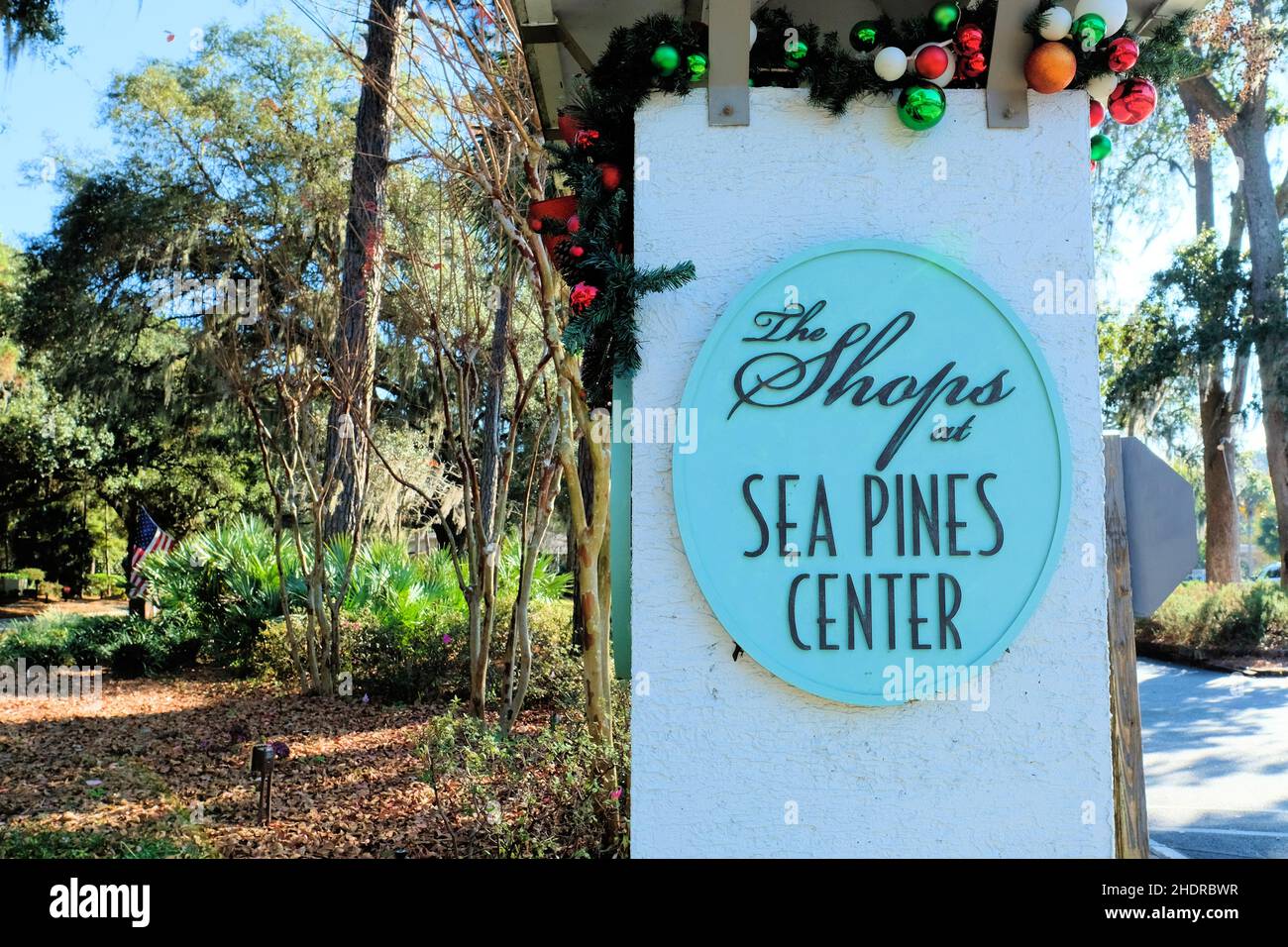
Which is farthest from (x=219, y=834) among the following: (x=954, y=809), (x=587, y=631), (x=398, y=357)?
(x=398, y=357)

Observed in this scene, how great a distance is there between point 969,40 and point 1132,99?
0.57 meters

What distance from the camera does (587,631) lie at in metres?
4.71

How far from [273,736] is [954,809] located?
6.11 m

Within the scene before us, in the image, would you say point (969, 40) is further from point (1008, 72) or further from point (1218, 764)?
point (1218, 764)

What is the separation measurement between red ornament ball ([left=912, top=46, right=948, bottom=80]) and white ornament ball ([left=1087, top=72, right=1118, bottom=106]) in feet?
1.55

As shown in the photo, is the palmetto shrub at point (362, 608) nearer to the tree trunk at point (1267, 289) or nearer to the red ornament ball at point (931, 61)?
the red ornament ball at point (931, 61)

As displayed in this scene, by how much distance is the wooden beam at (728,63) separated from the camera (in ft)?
8.96

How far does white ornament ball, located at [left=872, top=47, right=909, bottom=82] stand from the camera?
2.67 metres

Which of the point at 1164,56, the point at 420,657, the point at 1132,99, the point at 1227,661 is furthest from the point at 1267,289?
the point at 1132,99

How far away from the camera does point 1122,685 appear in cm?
289

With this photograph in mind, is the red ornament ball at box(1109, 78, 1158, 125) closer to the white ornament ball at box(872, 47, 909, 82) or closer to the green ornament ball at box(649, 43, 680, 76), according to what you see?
the white ornament ball at box(872, 47, 909, 82)

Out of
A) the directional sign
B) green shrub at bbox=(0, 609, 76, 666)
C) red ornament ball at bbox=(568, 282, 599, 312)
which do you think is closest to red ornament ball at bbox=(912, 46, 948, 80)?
red ornament ball at bbox=(568, 282, 599, 312)

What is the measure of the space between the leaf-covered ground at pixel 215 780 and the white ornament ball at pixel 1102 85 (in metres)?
3.91
